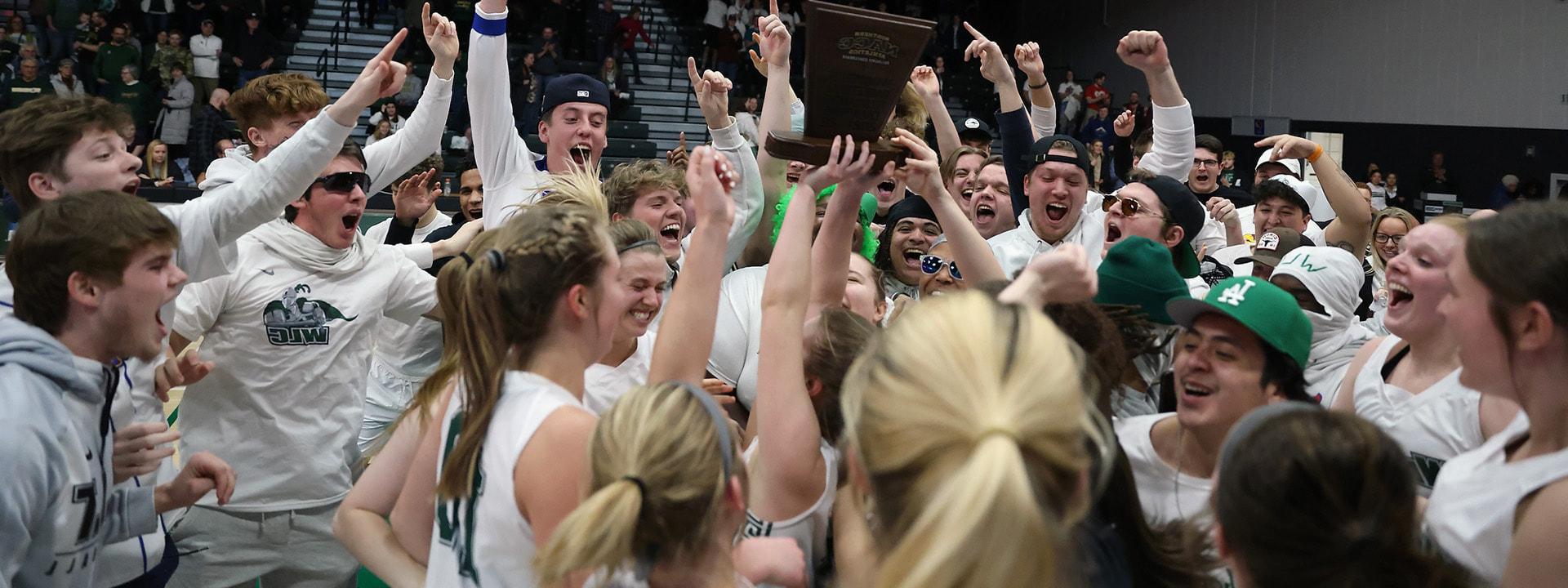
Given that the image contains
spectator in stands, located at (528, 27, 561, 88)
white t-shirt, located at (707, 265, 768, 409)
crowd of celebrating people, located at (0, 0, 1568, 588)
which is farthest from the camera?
spectator in stands, located at (528, 27, 561, 88)

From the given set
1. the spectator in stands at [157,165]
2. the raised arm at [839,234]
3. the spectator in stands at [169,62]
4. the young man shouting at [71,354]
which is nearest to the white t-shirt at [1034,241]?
the raised arm at [839,234]

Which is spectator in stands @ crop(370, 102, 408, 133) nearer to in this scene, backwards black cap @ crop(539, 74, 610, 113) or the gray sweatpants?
backwards black cap @ crop(539, 74, 610, 113)

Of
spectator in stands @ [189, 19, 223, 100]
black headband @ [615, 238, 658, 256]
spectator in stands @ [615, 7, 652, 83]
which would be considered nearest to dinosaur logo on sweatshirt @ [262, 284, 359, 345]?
black headband @ [615, 238, 658, 256]

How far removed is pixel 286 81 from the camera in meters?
4.13

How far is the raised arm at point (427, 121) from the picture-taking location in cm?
432

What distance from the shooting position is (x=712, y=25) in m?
20.1

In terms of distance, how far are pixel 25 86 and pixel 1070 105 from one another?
15.0 m

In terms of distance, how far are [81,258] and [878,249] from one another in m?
3.08

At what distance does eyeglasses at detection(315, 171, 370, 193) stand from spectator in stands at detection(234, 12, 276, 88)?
13.8 m

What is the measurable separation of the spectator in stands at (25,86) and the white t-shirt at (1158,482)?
15.0 m

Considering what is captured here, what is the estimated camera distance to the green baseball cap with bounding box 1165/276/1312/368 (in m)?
2.56

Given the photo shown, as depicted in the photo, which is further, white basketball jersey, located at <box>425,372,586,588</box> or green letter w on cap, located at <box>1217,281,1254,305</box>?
green letter w on cap, located at <box>1217,281,1254,305</box>

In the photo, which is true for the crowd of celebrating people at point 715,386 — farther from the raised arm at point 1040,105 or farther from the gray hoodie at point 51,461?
the raised arm at point 1040,105

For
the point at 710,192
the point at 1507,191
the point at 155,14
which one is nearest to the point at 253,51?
the point at 155,14
